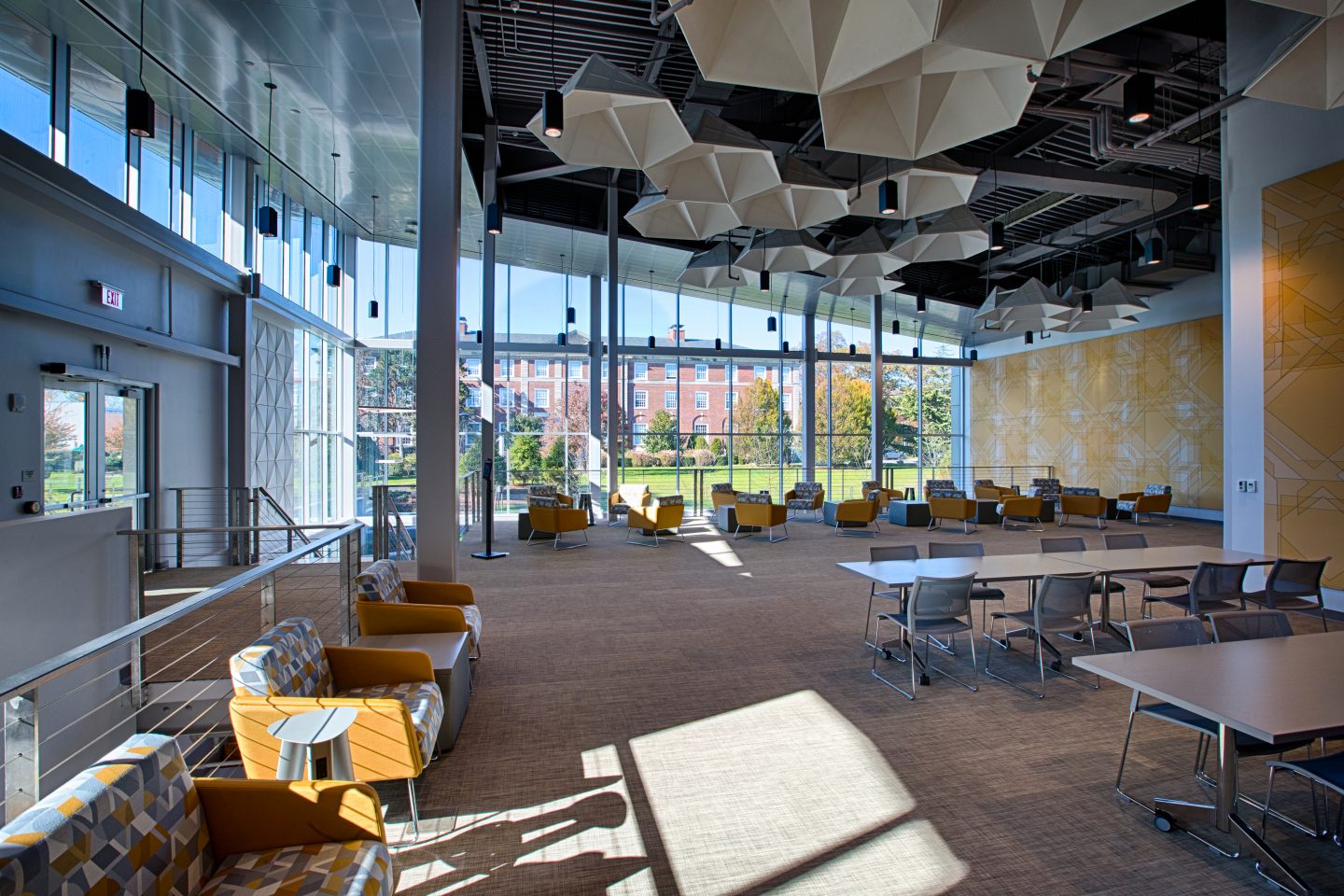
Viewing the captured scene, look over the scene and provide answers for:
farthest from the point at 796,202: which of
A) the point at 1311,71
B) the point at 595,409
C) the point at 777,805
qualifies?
the point at 595,409

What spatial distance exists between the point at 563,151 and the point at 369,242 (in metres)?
11.1

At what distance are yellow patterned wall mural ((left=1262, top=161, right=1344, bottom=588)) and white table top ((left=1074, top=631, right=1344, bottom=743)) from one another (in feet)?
15.9

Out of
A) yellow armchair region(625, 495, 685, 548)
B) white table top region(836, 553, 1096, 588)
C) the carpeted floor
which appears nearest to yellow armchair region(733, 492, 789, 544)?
yellow armchair region(625, 495, 685, 548)

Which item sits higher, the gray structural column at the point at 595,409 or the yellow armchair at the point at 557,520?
the gray structural column at the point at 595,409

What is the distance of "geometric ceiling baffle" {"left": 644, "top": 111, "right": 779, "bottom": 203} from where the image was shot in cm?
686

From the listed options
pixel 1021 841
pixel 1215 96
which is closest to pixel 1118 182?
pixel 1215 96

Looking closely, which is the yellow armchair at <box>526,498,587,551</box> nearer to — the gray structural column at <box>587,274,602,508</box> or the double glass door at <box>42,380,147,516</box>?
the gray structural column at <box>587,274,602,508</box>

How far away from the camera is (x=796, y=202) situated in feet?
28.6

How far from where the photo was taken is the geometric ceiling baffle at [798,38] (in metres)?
4.16

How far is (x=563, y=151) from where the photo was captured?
689cm

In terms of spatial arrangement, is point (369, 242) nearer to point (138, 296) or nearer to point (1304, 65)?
point (138, 296)

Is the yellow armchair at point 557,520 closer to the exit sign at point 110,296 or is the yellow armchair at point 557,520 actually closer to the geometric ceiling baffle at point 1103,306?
the exit sign at point 110,296

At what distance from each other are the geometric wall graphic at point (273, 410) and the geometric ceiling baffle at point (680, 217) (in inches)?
273

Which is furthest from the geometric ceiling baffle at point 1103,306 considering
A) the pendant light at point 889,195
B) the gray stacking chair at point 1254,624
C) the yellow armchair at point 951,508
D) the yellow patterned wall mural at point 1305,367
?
the gray stacking chair at point 1254,624
